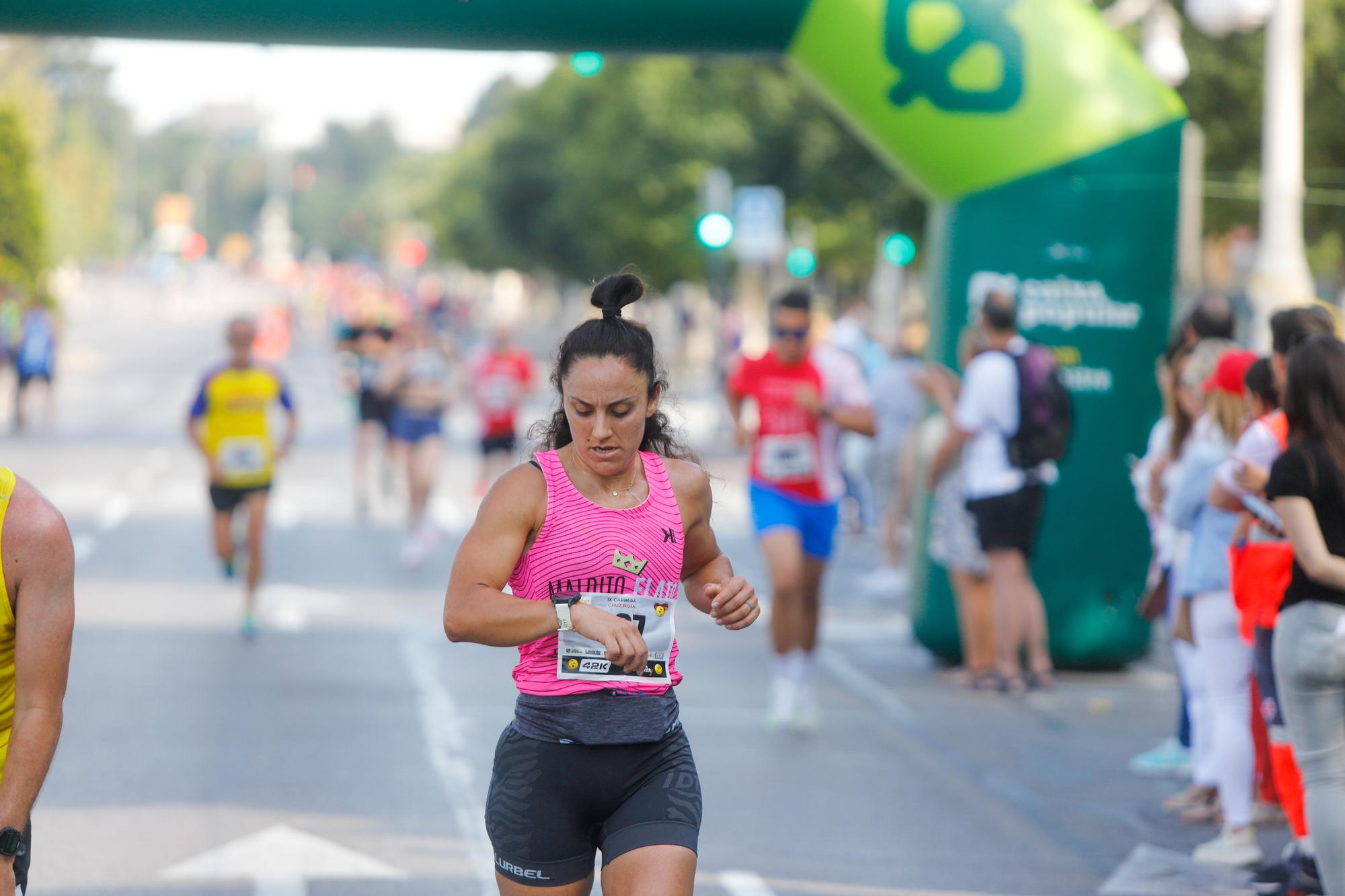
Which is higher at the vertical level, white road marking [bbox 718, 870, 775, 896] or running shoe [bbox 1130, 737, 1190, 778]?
running shoe [bbox 1130, 737, 1190, 778]

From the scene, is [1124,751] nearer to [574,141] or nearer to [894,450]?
[894,450]

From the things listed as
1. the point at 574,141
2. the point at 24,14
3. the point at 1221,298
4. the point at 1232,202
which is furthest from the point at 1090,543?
the point at 574,141

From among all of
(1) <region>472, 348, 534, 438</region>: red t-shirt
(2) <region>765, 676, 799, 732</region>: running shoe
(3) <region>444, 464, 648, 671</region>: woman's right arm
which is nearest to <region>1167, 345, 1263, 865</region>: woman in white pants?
(2) <region>765, 676, 799, 732</region>: running shoe

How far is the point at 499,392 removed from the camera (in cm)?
1509

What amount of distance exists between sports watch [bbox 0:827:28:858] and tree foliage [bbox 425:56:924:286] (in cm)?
1442

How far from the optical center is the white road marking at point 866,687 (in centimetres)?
938

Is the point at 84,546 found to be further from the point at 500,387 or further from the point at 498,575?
the point at 498,575

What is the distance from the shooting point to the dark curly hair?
3.94 metres

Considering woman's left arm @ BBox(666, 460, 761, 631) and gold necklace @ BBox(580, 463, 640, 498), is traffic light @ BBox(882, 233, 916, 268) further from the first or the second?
gold necklace @ BBox(580, 463, 640, 498)

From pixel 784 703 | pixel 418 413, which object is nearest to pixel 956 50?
pixel 784 703

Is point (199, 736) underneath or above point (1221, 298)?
underneath

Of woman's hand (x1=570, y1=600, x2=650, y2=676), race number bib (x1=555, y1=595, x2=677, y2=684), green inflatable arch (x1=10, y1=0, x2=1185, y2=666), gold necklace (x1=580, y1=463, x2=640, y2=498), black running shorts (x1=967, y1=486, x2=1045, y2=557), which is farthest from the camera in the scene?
black running shorts (x1=967, y1=486, x2=1045, y2=557)

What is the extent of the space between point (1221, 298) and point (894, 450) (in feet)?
23.7

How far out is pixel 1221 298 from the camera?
7.67m
